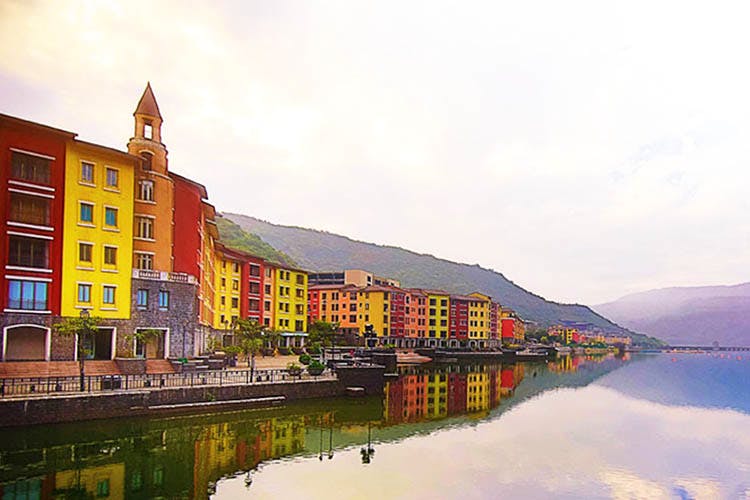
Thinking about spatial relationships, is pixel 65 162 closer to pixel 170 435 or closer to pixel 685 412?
pixel 170 435

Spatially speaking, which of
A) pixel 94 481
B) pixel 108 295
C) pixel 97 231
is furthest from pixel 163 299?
pixel 94 481

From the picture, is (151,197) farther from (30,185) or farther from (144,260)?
(30,185)

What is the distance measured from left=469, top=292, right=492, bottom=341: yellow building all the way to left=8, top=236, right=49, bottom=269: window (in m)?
104

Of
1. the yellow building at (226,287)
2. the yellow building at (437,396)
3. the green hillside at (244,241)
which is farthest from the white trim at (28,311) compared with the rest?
the green hillside at (244,241)

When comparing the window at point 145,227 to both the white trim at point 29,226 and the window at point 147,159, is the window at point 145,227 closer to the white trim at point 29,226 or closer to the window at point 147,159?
the window at point 147,159

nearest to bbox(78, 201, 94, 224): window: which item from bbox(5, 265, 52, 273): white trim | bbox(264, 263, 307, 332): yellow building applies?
bbox(5, 265, 52, 273): white trim

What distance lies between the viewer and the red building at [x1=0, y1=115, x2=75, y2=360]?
38219 millimetres

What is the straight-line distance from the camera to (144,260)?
150ft

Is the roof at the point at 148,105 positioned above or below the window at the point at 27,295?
above

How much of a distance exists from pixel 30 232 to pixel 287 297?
176 ft

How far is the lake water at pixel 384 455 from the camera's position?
22516 mm

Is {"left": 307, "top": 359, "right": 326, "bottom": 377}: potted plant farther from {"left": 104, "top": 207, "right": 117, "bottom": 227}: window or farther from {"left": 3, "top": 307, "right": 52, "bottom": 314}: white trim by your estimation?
{"left": 3, "top": 307, "right": 52, "bottom": 314}: white trim

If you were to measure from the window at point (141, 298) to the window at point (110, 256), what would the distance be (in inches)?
106

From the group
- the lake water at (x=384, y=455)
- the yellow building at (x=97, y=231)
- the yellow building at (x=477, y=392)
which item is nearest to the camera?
the lake water at (x=384, y=455)
